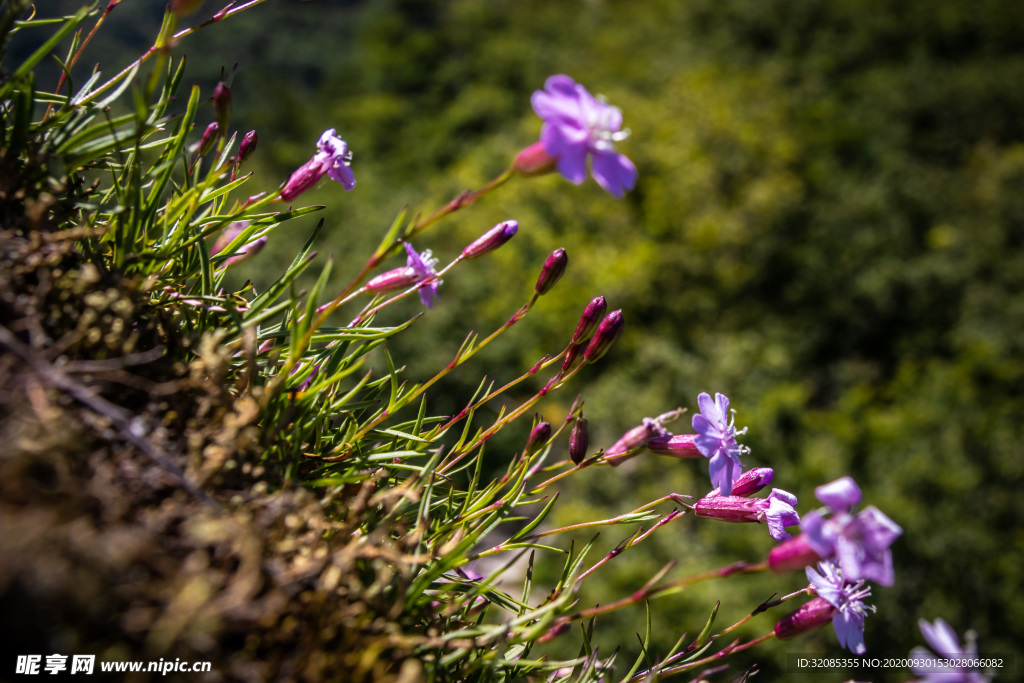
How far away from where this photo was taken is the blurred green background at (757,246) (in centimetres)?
430

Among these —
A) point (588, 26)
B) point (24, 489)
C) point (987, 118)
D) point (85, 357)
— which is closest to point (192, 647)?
point (24, 489)

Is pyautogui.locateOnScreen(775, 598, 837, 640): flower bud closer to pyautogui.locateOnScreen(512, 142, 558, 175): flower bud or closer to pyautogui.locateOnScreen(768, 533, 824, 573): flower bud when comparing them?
pyautogui.locateOnScreen(768, 533, 824, 573): flower bud

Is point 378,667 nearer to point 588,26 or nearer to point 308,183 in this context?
point 308,183

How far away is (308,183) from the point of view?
2.21 ft

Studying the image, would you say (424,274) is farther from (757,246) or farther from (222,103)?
(757,246)

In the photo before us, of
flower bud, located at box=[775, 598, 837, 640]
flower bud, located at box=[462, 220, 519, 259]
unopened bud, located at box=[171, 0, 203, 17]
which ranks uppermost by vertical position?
unopened bud, located at box=[171, 0, 203, 17]

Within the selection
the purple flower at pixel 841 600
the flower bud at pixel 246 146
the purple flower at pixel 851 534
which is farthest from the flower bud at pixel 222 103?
the purple flower at pixel 841 600

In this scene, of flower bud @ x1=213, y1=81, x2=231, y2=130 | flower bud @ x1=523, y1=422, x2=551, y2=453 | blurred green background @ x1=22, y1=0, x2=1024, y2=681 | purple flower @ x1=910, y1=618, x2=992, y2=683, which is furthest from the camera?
blurred green background @ x1=22, y1=0, x2=1024, y2=681

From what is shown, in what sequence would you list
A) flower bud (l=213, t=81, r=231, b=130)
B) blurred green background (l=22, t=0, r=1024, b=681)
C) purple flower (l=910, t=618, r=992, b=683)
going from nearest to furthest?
purple flower (l=910, t=618, r=992, b=683), flower bud (l=213, t=81, r=231, b=130), blurred green background (l=22, t=0, r=1024, b=681)

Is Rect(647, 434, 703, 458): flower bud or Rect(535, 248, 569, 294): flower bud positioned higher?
Rect(535, 248, 569, 294): flower bud

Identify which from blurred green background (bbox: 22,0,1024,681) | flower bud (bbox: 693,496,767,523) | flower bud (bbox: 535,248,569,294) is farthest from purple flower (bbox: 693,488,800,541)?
blurred green background (bbox: 22,0,1024,681)

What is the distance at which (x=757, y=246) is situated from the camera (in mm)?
7246

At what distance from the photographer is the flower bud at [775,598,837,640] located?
594 mm

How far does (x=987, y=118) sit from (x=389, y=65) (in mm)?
11654
